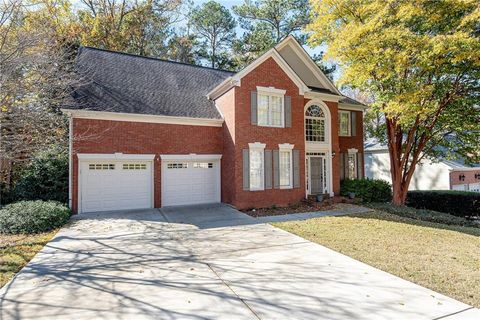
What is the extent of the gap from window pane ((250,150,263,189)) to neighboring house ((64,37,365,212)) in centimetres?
5

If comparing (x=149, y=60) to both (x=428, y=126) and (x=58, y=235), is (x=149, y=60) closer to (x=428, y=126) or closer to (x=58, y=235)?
(x=58, y=235)

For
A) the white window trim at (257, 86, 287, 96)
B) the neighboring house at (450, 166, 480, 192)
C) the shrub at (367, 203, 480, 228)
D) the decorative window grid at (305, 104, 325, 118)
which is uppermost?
the white window trim at (257, 86, 287, 96)

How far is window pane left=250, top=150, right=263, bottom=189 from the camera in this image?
13734 millimetres

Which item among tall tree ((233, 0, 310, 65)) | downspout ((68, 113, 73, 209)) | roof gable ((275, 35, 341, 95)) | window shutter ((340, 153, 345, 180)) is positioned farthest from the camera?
tall tree ((233, 0, 310, 65))

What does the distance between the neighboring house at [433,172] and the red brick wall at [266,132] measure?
1332cm

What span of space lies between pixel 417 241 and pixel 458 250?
990 mm

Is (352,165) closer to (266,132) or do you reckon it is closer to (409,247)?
(266,132)

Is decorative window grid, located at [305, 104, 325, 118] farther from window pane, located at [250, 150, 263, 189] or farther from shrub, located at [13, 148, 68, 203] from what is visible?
shrub, located at [13, 148, 68, 203]

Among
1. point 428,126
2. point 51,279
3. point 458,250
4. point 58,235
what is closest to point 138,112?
point 58,235

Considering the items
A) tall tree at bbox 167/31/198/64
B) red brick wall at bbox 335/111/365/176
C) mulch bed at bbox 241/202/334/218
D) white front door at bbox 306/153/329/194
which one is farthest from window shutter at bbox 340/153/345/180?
tall tree at bbox 167/31/198/64

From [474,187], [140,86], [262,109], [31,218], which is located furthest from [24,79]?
[474,187]

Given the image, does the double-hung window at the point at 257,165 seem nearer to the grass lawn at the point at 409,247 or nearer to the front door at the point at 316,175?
the grass lawn at the point at 409,247

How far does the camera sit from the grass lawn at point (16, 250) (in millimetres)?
5961

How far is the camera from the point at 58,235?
872cm
